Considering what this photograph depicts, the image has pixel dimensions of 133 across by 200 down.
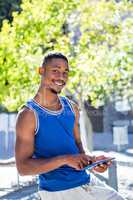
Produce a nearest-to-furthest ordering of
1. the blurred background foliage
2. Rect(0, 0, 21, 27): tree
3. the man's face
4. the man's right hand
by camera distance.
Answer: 1. the man's right hand
2. the man's face
3. the blurred background foliage
4. Rect(0, 0, 21, 27): tree

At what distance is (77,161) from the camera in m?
2.54

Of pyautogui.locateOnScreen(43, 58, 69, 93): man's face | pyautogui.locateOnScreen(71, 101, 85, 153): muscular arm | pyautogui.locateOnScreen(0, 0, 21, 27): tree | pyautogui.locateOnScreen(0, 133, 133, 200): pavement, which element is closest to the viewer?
pyautogui.locateOnScreen(43, 58, 69, 93): man's face

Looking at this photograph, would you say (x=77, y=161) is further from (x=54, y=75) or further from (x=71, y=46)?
(x=71, y=46)

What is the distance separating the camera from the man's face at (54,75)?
9.16 feet

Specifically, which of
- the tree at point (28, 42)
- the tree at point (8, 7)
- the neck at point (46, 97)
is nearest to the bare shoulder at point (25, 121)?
the neck at point (46, 97)

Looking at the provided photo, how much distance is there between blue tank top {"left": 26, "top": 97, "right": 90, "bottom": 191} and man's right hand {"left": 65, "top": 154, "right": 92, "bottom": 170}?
16 centimetres

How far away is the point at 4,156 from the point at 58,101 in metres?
15.4

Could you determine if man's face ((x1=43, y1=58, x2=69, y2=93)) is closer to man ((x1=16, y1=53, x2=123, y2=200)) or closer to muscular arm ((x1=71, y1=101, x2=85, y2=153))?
man ((x1=16, y1=53, x2=123, y2=200))

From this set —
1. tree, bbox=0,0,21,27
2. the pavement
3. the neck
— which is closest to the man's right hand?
the neck

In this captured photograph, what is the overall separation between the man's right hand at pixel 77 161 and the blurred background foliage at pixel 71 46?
27.0ft

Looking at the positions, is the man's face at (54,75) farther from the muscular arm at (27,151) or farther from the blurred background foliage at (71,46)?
the blurred background foliage at (71,46)

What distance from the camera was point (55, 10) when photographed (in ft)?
37.9

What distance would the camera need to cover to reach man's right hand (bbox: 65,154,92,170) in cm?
254

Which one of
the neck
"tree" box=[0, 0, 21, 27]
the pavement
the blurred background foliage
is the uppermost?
"tree" box=[0, 0, 21, 27]
